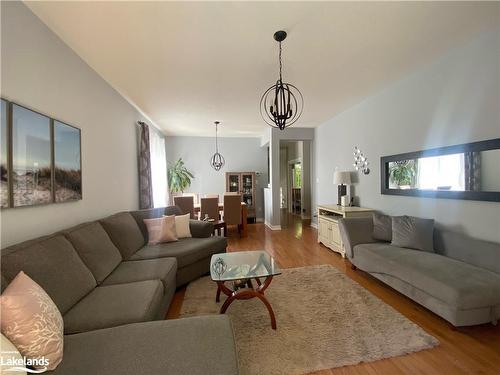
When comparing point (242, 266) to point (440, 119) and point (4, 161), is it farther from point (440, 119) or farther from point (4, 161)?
point (440, 119)

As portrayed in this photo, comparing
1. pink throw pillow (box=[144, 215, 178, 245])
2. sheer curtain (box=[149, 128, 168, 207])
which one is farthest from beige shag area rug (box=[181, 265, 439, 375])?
sheer curtain (box=[149, 128, 168, 207])

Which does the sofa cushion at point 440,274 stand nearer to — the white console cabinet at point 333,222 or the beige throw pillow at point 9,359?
the white console cabinet at point 333,222

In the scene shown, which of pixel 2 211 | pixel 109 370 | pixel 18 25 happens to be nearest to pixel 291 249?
pixel 109 370

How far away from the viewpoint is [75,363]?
3.51 ft

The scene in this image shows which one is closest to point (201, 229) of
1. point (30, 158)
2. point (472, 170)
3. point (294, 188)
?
point (30, 158)

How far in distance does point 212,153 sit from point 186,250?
Answer: 4.48 metres

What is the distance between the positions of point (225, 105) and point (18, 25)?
8.77ft

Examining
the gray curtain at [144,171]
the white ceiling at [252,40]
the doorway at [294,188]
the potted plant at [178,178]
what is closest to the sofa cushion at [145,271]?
the gray curtain at [144,171]


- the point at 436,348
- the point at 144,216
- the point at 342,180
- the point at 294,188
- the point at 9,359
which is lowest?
the point at 436,348

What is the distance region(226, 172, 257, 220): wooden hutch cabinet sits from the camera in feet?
22.0

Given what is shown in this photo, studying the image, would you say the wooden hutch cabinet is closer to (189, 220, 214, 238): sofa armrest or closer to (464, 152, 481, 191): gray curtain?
(189, 220, 214, 238): sofa armrest

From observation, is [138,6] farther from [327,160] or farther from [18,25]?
[327,160]

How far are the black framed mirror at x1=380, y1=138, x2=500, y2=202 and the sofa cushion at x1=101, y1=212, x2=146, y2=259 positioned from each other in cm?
352

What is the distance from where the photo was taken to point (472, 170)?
89.9 inches
